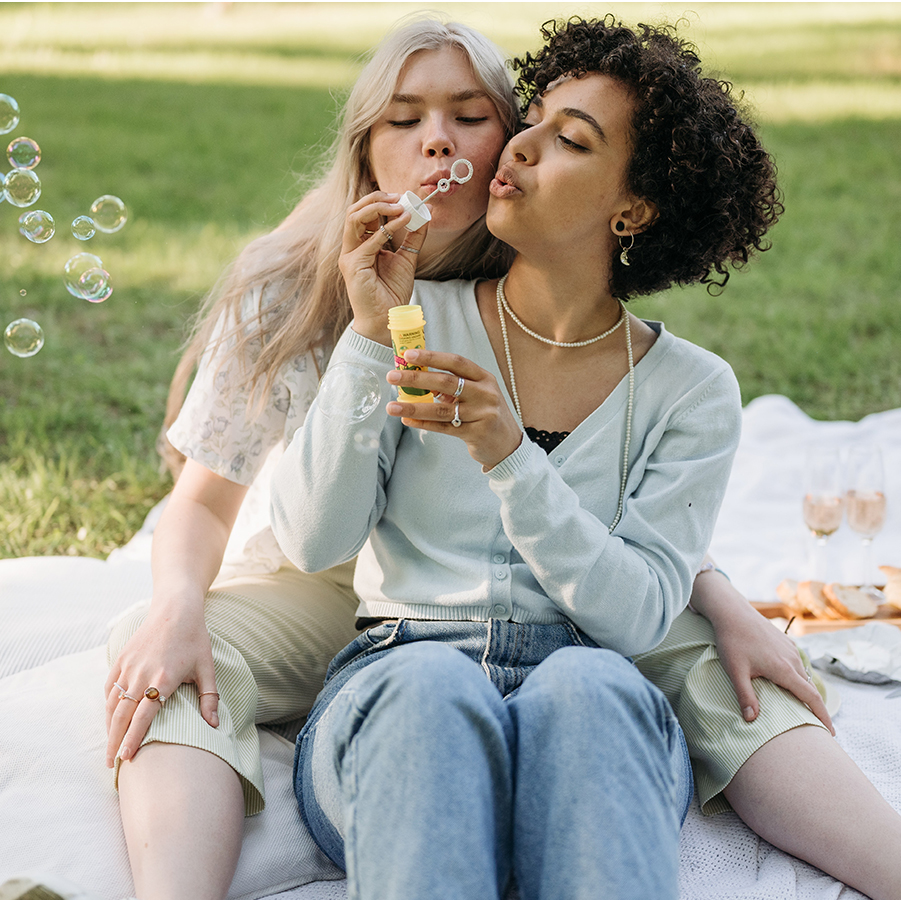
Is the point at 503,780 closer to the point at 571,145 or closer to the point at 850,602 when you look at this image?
the point at 571,145

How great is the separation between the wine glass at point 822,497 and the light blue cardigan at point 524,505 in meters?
0.97

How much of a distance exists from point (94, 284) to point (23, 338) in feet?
0.75

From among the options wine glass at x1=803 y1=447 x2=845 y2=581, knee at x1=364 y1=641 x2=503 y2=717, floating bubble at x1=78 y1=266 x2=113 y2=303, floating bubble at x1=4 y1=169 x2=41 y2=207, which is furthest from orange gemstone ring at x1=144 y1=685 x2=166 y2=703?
wine glass at x1=803 y1=447 x2=845 y2=581

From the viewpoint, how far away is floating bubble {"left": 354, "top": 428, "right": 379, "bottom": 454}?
1796 mm

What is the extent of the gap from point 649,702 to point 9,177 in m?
1.90

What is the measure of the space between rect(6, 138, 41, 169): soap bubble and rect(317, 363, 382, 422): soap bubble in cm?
124

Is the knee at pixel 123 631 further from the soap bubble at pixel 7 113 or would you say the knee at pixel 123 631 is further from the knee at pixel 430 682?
the soap bubble at pixel 7 113

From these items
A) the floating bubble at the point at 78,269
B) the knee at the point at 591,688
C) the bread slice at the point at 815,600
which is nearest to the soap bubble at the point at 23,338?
the floating bubble at the point at 78,269

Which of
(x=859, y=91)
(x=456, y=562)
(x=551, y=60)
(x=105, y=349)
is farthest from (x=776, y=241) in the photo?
(x=456, y=562)

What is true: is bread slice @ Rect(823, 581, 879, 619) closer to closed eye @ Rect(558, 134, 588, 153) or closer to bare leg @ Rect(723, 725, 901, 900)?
bare leg @ Rect(723, 725, 901, 900)

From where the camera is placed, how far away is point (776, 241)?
21.5ft

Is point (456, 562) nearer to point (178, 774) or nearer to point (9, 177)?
point (178, 774)

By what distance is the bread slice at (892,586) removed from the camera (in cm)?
271

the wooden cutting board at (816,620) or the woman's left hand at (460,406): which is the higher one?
the woman's left hand at (460,406)
